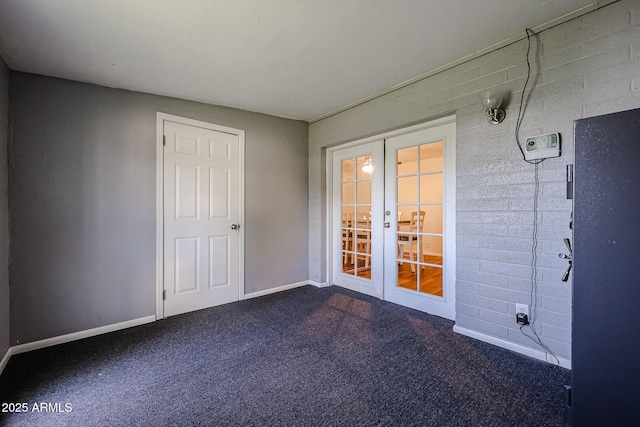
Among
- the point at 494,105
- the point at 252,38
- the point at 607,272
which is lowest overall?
the point at 607,272

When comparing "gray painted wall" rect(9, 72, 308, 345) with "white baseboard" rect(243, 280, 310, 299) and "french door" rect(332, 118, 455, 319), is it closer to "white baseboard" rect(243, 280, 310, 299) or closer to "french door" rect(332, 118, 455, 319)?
"white baseboard" rect(243, 280, 310, 299)

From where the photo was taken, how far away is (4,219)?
221 centimetres

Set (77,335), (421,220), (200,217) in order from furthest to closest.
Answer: (200,217), (421,220), (77,335)

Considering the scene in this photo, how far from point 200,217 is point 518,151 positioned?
308cm

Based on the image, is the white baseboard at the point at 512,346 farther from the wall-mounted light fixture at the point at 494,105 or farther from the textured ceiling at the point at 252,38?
the textured ceiling at the point at 252,38

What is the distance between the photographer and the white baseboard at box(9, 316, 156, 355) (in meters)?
2.31

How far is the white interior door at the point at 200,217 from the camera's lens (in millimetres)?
3037

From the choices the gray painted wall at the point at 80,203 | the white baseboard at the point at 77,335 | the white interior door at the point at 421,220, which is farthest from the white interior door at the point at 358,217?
the white baseboard at the point at 77,335

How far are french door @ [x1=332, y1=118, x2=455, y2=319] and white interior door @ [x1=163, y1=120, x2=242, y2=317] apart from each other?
1392 mm

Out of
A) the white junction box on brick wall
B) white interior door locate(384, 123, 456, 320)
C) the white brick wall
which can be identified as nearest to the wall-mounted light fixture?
the white brick wall

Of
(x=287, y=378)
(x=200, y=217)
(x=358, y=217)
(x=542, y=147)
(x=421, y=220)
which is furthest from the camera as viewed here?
(x=358, y=217)

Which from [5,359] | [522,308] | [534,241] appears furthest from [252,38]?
[5,359]

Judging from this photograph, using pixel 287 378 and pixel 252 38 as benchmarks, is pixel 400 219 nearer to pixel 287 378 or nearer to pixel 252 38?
pixel 287 378

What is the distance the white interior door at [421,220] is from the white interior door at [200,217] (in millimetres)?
1839
